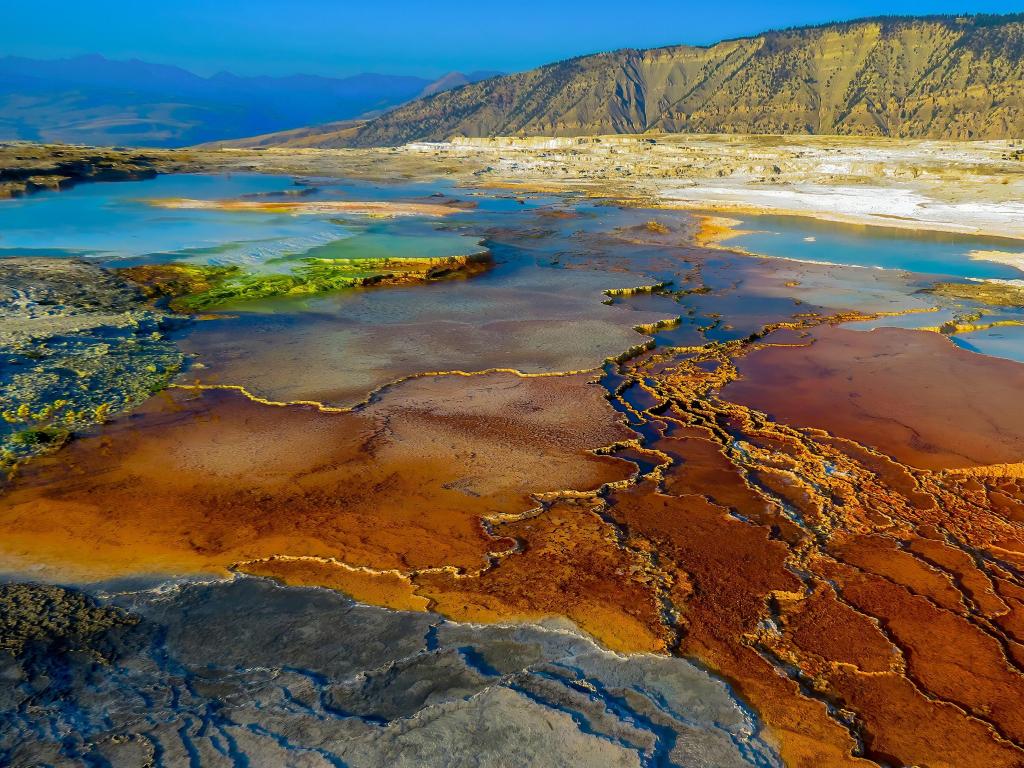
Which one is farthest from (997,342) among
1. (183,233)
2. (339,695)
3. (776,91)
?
(776,91)

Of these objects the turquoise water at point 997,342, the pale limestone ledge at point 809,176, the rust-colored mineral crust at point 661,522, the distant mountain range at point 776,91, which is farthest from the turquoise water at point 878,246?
the distant mountain range at point 776,91

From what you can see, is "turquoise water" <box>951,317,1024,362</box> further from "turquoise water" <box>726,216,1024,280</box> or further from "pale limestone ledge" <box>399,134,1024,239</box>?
"pale limestone ledge" <box>399,134,1024,239</box>

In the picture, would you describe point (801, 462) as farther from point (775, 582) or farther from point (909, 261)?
point (909, 261)

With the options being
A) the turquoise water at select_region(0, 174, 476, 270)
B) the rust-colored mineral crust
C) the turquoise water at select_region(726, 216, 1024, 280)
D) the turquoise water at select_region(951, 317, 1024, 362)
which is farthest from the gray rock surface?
the turquoise water at select_region(726, 216, 1024, 280)

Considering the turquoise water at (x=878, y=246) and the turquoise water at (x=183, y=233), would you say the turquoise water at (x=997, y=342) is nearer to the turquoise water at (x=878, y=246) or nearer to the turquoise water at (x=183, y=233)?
the turquoise water at (x=878, y=246)

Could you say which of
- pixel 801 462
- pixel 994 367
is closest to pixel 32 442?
pixel 801 462

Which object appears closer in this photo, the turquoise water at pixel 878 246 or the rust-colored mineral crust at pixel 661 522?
the rust-colored mineral crust at pixel 661 522

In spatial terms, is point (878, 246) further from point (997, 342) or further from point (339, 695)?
point (339, 695)
